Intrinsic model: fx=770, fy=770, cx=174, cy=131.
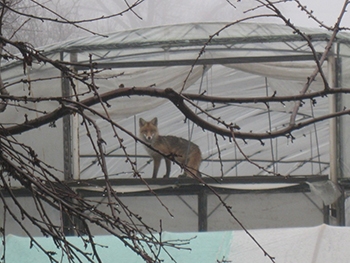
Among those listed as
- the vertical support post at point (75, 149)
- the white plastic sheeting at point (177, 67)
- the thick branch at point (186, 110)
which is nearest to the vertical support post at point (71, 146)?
the vertical support post at point (75, 149)

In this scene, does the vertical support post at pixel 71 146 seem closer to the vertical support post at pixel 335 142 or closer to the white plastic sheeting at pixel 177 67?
the white plastic sheeting at pixel 177 67

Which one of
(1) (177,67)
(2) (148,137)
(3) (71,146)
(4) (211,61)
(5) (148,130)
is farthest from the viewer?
(1) (177,67)

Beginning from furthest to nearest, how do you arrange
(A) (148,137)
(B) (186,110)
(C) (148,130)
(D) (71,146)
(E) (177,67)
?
(E) (177,67) < (D) (71,146) < (C) (148,130) < (A) (148,137) < (B) (186,110)

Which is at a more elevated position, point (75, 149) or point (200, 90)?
point (200, 90)

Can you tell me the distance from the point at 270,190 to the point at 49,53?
16.5 feet

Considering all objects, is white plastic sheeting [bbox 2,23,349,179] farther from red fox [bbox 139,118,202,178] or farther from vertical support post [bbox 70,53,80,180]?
red fox [bbox 139,118,202,178]

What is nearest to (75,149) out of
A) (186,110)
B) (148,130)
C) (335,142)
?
(148,130)

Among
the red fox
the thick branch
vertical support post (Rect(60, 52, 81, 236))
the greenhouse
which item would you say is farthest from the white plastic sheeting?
the thick branch

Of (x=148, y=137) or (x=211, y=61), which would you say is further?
(x=148, y=137)

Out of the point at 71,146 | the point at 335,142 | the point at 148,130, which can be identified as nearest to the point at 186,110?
the point at 148,130

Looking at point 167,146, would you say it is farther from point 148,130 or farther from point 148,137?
point 148,137

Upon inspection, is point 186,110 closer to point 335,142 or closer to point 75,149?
point 75,149

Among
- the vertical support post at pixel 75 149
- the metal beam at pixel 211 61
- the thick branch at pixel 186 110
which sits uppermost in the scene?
the metal beam at pixel 211 61

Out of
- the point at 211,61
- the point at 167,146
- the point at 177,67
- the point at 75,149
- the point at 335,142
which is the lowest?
the point at 75,149
